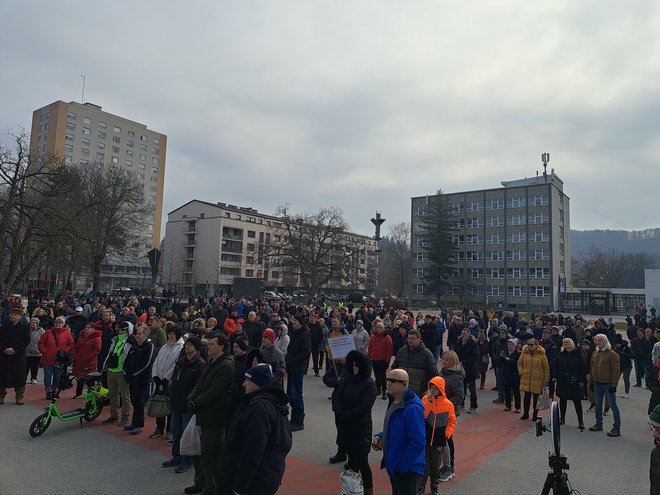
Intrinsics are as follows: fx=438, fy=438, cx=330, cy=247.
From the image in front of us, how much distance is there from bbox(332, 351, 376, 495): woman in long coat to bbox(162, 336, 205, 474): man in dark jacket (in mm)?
1895

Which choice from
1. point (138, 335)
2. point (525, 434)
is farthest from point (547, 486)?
point (138, 335)

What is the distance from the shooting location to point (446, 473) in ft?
19.7

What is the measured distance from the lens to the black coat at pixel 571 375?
8539 mm

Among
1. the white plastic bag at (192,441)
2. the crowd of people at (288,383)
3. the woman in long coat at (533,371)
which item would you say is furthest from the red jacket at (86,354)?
the woman in long coat at (533,371)

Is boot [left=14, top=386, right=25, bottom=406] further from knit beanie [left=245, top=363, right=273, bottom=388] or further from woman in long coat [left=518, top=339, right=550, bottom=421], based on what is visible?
woman in long coat [left=518, top=339, right=550, bottom=421]

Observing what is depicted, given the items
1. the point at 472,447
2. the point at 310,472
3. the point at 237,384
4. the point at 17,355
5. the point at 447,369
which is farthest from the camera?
the point at 17,355

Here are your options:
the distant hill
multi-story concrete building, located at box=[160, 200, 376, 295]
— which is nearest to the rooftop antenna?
multi-story concrete building, located at box=[160, 200, 376, 295]

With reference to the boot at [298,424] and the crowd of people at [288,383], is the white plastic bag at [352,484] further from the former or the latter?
the boot at [298,424]

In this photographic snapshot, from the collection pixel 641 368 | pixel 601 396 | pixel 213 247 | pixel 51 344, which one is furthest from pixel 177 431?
pixel 213 247

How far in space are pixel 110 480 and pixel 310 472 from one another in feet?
8.43

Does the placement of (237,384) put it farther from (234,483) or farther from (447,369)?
(447,369)

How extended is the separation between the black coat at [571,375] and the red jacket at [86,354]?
955 cm

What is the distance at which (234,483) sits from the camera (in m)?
3.33

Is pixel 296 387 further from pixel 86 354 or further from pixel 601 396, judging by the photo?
pixel 601 396
